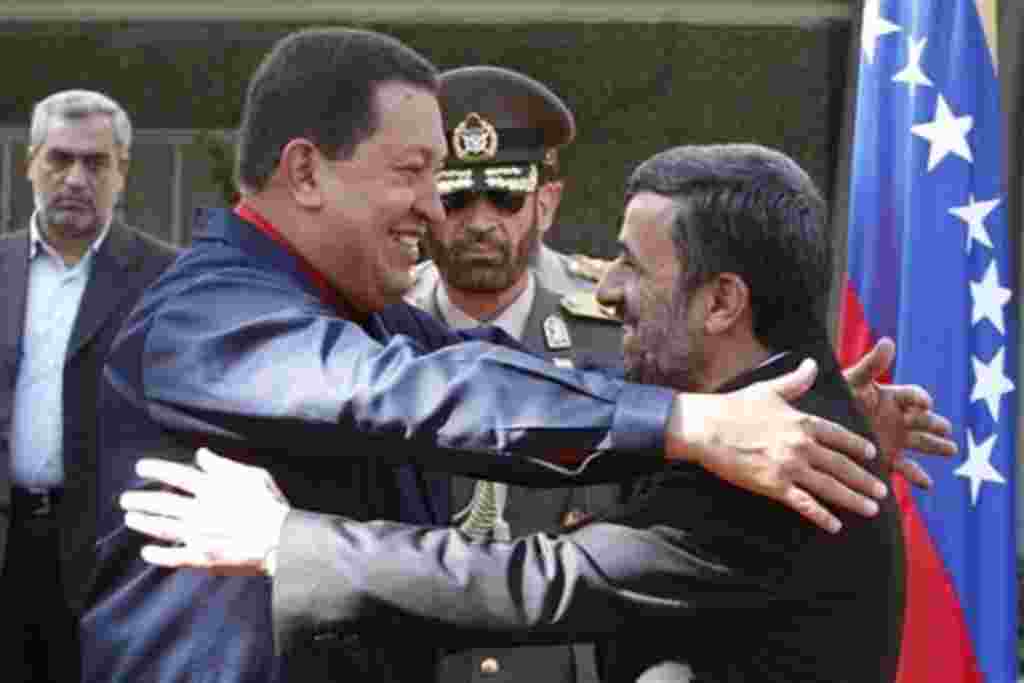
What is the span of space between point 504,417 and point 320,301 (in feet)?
1.32

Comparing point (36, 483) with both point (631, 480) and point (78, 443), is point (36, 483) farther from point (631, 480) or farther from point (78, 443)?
point (631, 480)

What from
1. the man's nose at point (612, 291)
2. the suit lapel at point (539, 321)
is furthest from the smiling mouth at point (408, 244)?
the suit lapel at point (539, 321)

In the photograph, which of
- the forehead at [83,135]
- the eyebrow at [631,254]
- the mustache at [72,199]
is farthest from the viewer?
the forehead at [83,135]

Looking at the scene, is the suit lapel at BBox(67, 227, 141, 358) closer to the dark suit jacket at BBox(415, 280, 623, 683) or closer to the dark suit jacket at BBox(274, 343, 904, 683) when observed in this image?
the dark suit jacket at BBox(415, 280, 623, 683)

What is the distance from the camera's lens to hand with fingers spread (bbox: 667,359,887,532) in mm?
2379

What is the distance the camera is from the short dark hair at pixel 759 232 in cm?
260

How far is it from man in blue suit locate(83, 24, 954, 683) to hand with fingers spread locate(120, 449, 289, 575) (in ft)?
0.16

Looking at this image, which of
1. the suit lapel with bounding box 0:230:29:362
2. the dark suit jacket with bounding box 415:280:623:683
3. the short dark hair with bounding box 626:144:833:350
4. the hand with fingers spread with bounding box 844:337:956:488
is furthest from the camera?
the suit lapel with bounding box 0:230:29:362

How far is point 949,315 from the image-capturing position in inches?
197

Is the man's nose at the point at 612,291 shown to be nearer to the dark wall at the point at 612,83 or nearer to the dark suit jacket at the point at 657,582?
the dark suit jacket at the point at 657,582

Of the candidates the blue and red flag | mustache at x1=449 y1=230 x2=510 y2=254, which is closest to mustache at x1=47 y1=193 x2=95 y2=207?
mustache at x1=449 y1=230 x2=510 y2=254

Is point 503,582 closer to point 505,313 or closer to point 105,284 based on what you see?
point 505,313

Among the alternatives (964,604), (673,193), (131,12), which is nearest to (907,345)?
(964,604)

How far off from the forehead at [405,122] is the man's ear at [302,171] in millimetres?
76
